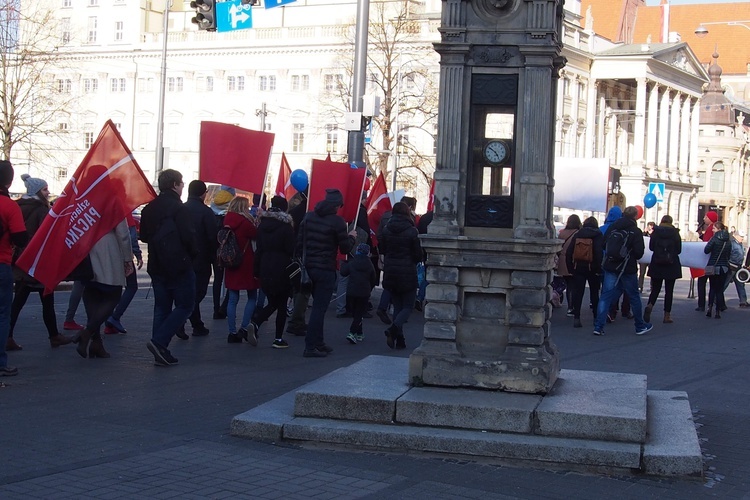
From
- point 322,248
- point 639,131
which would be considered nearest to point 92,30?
point 639,131

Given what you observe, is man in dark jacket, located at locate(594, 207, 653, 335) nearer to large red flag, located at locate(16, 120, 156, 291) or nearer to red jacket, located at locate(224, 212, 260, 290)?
red jacket, located at locate(224, 212, 260, 290)

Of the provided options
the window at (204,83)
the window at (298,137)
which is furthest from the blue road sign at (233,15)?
the window at (204,83)

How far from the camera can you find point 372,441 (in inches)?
313

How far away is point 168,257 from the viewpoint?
1118 cm

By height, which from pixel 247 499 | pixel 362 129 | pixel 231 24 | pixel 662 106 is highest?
pixel 662 106

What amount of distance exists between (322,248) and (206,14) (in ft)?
32.3

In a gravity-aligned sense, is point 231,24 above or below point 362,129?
above

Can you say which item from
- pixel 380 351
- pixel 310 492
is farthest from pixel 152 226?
pixel 310 492

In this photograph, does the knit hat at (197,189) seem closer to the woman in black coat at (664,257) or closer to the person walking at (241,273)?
the person walking at (241,273)

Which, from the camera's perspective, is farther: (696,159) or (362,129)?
(696,159)

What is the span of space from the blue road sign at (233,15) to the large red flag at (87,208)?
972cm

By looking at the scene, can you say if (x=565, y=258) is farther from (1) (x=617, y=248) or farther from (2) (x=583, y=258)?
(1) (x=617, y=248)

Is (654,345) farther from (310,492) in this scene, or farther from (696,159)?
(696,159)

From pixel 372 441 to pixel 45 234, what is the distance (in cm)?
470
